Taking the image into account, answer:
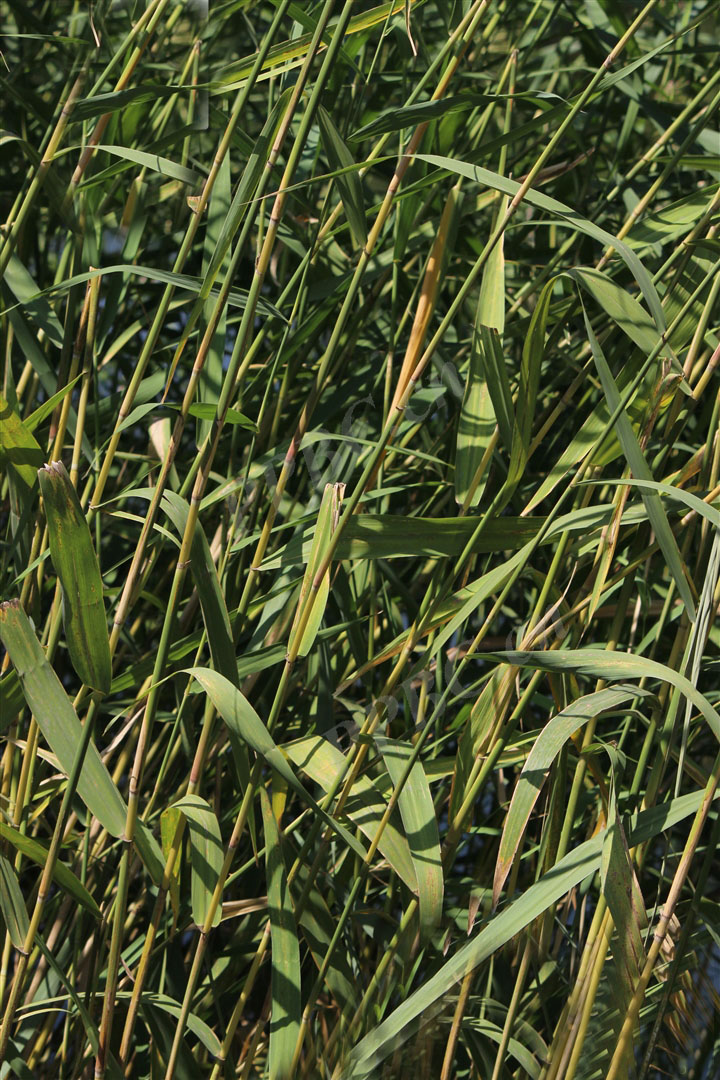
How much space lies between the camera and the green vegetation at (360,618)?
1.49ft

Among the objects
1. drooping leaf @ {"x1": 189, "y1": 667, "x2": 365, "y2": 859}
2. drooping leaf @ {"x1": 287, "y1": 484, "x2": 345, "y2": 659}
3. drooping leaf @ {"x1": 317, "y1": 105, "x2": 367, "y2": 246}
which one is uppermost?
drooping leaf @ {"x1": 317, "y1": 105, "x2": 367, "y2": 246}

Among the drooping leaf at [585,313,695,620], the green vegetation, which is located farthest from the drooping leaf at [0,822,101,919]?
the drooping leaf at [585,313,695,620]

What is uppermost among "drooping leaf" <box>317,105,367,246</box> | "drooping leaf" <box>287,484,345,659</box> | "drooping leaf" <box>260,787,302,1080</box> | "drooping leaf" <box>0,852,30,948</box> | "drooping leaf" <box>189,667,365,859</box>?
"drooping leaf" <box>317,105,367,246</box>

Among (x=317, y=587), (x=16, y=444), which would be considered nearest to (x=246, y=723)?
(x=317, y=587)

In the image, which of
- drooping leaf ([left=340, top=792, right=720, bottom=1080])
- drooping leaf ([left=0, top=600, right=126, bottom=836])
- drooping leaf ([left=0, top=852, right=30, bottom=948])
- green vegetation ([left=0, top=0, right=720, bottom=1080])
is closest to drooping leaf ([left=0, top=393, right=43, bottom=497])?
green vegetation ([left=0, top=0, right=720, bottom=1080])

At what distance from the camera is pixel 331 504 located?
0.48 metres

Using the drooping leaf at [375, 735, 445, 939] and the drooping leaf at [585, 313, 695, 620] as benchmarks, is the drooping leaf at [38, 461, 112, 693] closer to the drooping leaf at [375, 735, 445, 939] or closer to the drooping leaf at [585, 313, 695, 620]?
the drooping leaf at [375, 735, 445, 939]

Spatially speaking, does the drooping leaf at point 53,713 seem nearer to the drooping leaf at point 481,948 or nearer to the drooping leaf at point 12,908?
the drooping leaf at point 12,908

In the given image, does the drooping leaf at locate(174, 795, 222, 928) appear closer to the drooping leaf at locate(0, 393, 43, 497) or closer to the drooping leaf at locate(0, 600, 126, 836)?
the drooping leaf at locate(0, 600, 126, 836)

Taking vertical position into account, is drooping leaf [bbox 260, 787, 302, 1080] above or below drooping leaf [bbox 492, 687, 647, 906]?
below

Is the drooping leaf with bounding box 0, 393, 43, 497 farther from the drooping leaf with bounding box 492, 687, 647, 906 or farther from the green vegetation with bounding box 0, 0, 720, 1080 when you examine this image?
the drooping leaf with bounding box 492, 687, 647, 906

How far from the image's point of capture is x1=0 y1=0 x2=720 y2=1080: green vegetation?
454 millimetres

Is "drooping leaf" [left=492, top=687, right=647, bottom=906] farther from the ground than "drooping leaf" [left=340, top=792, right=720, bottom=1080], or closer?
farther from the ground

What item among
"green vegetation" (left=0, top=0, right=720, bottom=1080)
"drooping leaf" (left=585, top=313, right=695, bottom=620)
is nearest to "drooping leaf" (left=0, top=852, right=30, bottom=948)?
"green vegetation" (left=0, top=0, right=720, bottom=1080)
